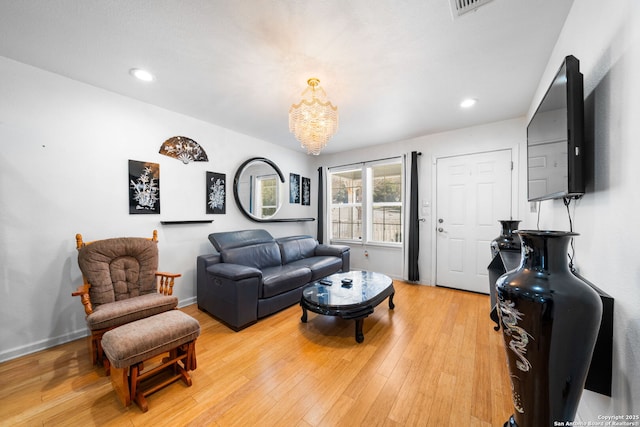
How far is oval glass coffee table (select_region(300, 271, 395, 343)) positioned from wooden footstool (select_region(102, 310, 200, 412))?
1.06m

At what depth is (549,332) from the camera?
70cm

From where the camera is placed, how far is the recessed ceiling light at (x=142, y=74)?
207 cm

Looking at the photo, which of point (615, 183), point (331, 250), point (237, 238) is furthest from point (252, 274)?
point (615, 183)

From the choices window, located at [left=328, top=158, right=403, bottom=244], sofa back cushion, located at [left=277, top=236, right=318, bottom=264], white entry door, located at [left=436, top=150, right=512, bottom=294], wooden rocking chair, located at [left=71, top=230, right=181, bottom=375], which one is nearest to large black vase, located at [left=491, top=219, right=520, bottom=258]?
white entry door, located at [left=436, top=150, right=512, bottom=294]

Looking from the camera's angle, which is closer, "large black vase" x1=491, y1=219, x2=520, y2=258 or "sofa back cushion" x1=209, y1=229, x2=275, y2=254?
"large black vase" x1=491, y1=219, x2=520, y2=258

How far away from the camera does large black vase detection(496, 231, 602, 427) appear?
694 mm

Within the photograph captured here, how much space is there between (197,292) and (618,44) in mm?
3833

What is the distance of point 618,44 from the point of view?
3.09 feet

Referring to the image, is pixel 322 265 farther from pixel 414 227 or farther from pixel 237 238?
pixel 414 227

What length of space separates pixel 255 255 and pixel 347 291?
148 cm

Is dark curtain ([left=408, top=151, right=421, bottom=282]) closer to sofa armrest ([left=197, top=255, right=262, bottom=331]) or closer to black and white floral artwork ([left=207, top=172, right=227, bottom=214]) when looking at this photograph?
sofa armrest ([left=197, top=255, right=262, bottom=331])

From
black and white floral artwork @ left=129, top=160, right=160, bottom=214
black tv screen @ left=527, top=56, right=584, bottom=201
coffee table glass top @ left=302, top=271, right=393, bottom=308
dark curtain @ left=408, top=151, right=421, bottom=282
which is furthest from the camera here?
dark curtain @ left=408, top=151, right=421, bottom=282

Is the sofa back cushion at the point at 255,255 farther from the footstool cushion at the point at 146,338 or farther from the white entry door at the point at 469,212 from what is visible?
the white entry door at the point at 469,212

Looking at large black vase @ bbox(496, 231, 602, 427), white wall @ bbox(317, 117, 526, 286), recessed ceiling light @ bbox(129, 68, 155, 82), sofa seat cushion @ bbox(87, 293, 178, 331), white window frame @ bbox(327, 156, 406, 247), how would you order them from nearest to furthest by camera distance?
large black vase @ bbox(496, 231, 602, 427), sofa seat cushion @ bbox(87, 293, 178, 331), recessed ceiling light @ bbox(129, 68, 155, 82), white wall @ bbox(317, 117, 526, 286), white window frame @ bbox(327, 156, 406, 247)
